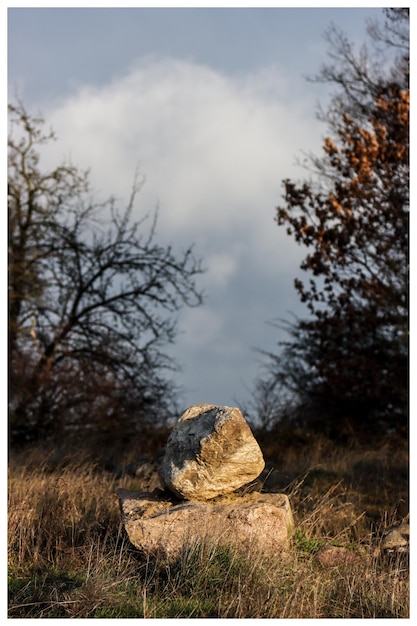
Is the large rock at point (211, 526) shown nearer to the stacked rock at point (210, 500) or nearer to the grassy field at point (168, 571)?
the stacked rock at point (210, 500)

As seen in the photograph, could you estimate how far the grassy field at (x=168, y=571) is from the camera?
17.6ft

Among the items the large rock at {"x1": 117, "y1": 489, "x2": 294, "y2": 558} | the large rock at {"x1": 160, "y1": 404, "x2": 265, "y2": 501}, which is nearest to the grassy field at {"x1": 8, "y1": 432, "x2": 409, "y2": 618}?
the large rock at {"x1": 117, "y1": 489, "x2": 294, "y2": 558}

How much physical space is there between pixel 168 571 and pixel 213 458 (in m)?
1.15

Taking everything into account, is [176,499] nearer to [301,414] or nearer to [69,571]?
[69,571]

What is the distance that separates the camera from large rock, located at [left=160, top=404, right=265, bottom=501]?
22.0 feet

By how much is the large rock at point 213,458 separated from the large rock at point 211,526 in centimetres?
18

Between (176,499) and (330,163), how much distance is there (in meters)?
11.5

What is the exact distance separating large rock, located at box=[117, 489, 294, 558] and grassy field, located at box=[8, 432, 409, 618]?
0.16 metres

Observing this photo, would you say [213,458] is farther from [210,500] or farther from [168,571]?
[168,571]

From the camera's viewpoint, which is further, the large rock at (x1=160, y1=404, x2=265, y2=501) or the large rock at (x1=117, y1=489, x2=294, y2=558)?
the large rock at (x1=160, y1=404, x2=265, y2=501)

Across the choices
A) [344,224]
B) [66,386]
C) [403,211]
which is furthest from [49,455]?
[403,211]

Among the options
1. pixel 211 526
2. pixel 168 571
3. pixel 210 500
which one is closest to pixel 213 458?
pixel 210 500

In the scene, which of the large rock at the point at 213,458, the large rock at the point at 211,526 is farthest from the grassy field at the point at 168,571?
the large rock at the point at 213,458

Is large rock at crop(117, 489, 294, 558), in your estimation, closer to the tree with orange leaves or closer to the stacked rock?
the stacked rock
